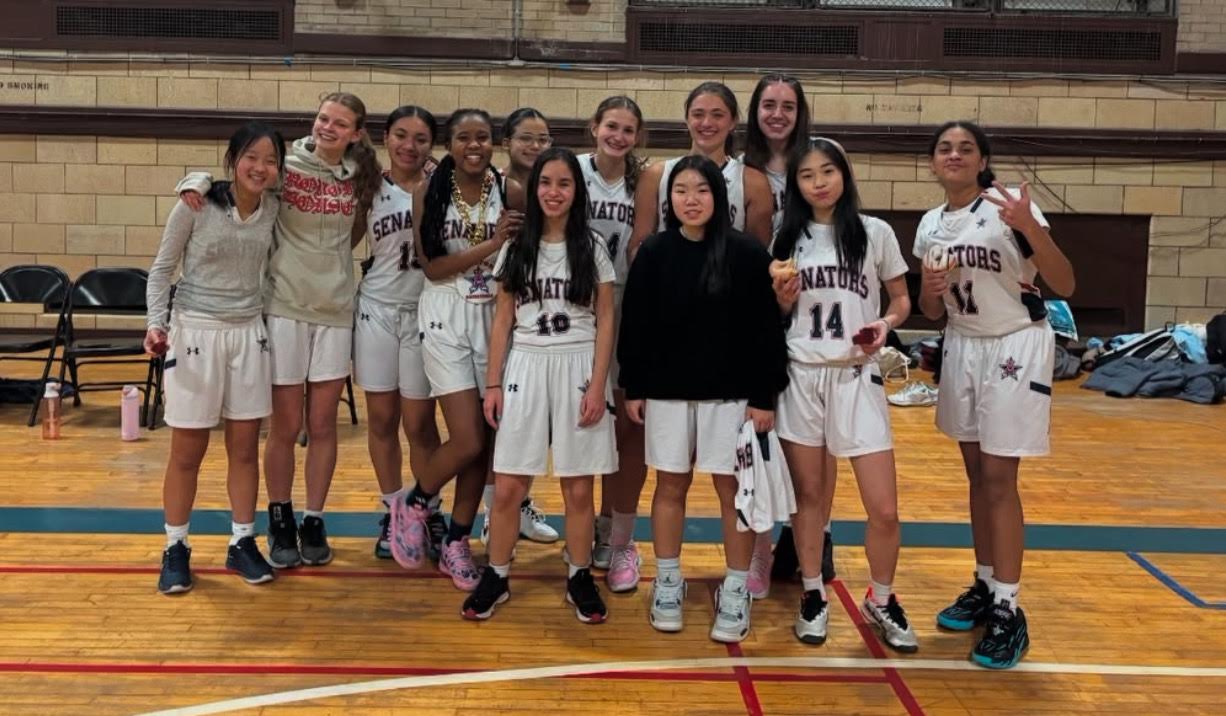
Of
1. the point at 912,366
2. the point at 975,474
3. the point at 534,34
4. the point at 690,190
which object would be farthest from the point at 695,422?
the point at 534,34

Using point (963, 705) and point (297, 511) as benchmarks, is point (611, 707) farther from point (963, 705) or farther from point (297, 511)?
point (297, 511)

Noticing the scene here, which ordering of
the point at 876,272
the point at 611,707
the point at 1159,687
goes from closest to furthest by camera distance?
the point at 611,707, the point at 1159,687, the point at 876,272

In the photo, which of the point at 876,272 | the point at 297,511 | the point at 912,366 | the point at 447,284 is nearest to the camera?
the point at 876,272

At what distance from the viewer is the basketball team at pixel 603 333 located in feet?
10.5

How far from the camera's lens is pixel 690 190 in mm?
3201

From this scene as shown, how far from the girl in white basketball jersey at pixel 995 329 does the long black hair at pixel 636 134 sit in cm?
101

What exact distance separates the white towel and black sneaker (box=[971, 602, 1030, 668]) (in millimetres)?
711

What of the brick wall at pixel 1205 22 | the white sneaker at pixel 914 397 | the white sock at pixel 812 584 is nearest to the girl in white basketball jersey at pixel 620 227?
the white sock at pixel 812 584

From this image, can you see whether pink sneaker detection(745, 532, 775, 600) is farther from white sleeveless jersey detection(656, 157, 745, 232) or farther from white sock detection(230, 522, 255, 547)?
white sock detection(230, 522, 255, 547)

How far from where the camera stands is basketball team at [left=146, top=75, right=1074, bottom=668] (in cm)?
320

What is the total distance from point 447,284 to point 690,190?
3.29 ft

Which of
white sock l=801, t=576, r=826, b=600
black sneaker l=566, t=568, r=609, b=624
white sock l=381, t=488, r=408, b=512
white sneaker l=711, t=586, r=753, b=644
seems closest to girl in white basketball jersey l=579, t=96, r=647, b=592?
black sneaker l=566, t=568, r=609, b=624

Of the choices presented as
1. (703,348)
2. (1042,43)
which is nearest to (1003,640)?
(703,348)

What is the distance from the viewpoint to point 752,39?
10062 mm
